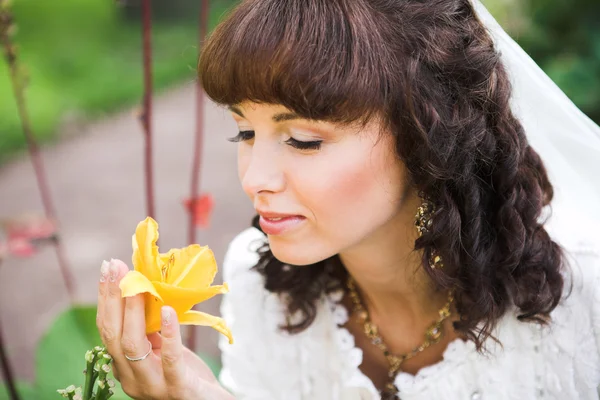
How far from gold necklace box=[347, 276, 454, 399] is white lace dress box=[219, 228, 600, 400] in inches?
1.6

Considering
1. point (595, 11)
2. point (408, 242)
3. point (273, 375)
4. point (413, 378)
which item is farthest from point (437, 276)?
point (595, 11)

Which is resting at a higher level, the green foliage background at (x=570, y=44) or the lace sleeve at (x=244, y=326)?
the lace sleeve at (x=244, y=326)

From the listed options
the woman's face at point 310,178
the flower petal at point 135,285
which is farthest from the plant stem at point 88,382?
the woman's face at point 310,178

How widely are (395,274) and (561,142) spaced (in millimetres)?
476

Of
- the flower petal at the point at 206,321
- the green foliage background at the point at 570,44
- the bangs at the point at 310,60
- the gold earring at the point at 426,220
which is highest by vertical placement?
Answer: the bangs at the point at 310,60

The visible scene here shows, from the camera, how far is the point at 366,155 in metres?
1.32

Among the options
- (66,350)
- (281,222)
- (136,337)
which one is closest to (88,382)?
(136,337)

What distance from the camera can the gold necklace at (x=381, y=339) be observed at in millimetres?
1655

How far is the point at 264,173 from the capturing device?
1292mm

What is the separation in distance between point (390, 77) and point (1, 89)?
4531 mm

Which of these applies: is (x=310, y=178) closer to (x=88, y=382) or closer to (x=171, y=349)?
(x=171, y=349)

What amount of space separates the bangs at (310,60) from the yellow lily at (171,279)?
0.33 metres

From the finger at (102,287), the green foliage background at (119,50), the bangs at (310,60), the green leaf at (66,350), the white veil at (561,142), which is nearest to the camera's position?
the finger at (102,287)

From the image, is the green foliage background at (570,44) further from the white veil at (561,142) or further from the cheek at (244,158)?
the cheek at (244,158)
